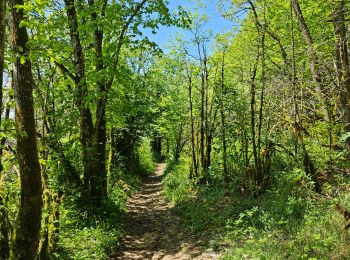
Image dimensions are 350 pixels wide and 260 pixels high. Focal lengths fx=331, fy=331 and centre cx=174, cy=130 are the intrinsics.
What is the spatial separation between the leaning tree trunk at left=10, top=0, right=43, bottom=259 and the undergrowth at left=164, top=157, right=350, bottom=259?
10.5 ft

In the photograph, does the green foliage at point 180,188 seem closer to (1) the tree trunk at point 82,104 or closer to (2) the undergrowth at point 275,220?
(2) the undergrowth at point 275,220

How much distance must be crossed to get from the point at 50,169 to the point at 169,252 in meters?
4.60

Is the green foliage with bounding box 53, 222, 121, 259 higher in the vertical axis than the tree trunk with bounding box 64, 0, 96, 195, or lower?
lower

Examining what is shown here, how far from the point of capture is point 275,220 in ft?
21.6

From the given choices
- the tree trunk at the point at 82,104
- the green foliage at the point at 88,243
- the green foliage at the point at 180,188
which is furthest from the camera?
the green foliage at the point at 180,188

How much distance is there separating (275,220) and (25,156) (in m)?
4.78

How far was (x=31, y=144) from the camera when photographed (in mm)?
4414

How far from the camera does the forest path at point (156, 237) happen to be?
7.15m

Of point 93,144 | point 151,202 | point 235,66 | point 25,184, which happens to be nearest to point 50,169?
point 93,144

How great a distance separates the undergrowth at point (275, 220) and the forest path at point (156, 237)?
1.07 ft

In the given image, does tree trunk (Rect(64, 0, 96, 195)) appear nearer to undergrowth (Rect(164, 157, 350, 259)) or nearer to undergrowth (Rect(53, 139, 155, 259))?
undergrowth (Rect(53, 139, 155, 259))

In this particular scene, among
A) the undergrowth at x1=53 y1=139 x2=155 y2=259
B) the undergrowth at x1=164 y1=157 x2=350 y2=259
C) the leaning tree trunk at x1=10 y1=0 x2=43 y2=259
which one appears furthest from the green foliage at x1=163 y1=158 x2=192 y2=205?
the leaning tree trunk at x1=10 y1=0 x2=43 y2=259

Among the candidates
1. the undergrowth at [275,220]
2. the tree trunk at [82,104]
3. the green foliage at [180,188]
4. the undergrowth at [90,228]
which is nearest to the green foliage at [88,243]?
the undergrowth at [90,228]

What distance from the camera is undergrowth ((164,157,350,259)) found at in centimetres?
494
